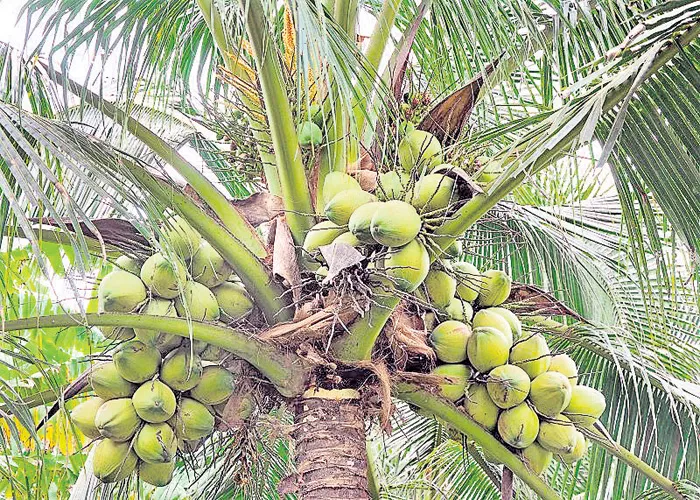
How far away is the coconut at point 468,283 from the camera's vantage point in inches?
80.1

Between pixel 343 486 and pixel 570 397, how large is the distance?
600 millimetres

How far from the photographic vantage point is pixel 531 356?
2043 mm

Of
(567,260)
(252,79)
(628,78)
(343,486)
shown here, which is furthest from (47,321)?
(567,260)

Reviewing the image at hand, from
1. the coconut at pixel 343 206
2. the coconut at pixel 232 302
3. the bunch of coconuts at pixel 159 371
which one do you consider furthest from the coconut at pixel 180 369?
the coconut at pixel 343 206

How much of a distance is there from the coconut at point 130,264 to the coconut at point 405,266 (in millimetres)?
604

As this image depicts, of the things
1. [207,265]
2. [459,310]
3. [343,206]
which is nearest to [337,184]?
[343,206]

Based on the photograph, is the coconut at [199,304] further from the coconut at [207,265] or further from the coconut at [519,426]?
the coconut at [519,426]

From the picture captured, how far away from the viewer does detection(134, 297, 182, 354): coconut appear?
1.82 m

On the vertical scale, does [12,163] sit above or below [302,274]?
above

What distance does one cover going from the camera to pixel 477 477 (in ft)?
10.5

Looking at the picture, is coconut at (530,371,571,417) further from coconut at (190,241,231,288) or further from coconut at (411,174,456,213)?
coconut at (190,241,231,288)

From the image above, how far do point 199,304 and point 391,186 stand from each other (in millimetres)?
496

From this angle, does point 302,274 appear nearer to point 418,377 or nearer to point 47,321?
point 418,377

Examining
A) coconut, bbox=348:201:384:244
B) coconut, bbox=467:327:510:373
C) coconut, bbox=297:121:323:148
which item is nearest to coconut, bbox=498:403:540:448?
coconut, bbox=467:327:510:373
